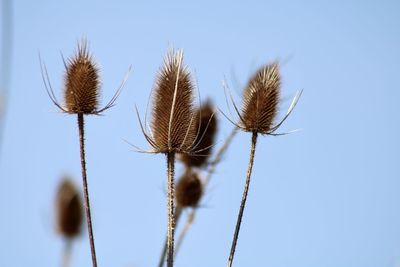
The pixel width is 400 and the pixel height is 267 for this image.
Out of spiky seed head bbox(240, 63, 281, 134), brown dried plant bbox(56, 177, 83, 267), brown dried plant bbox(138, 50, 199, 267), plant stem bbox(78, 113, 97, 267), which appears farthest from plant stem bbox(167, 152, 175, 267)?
brown dried plant bbox(56, 177, 83, 267)

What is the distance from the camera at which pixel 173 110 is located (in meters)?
5.07

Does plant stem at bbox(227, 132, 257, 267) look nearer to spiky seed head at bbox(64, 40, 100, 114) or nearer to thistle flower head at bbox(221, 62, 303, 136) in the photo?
thistle flower head at bbox(221, 62, 303, 136)

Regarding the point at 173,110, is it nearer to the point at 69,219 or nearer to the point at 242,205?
the point at 242,205

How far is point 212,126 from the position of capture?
712 centimetres

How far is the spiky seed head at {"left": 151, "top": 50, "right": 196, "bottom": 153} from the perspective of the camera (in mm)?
5094

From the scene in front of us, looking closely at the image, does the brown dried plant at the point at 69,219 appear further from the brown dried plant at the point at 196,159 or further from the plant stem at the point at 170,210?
the plant stem at the point at 170,210

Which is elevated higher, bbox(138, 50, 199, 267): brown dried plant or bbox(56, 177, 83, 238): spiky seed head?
bbox(138, 50, 199, 267): brown dried plant

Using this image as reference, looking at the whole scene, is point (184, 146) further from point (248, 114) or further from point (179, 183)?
point (179, 183)

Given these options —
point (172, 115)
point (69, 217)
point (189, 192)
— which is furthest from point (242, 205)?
point (69, 217)

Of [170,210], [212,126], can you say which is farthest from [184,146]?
[212,126]

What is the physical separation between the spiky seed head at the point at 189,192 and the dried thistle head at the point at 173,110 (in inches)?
79.0

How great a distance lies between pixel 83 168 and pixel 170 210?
76 centimetres

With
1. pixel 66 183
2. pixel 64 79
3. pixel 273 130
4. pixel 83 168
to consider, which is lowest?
pixel 66 183

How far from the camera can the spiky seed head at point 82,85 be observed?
5051 mm
